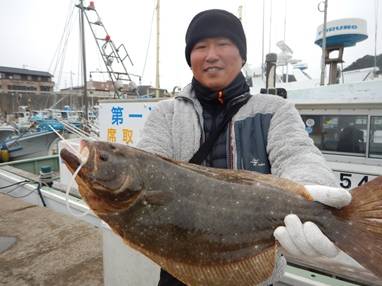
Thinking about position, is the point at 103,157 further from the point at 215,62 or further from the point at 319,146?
the point at 319,146

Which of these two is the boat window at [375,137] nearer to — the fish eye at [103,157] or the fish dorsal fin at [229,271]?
the fish dorsal fin at [229,271]

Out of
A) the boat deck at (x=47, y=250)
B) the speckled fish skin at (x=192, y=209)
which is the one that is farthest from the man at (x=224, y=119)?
the boat deck at (x=47, y=250)

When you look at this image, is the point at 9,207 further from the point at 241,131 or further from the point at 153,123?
the point at 241,131

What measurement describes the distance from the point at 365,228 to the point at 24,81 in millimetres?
74392

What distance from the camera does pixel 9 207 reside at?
6.05m

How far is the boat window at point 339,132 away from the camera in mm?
4898

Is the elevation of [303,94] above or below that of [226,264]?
above

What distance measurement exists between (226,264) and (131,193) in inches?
24.8

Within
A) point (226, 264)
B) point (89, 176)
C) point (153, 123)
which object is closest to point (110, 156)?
point (89, 176)

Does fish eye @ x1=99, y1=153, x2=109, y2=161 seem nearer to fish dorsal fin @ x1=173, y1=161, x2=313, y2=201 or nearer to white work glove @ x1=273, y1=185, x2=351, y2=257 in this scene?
fish dorsal fin @ x1=173, y1=161, x2=313, y2=201

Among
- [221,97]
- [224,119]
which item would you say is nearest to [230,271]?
[224,119]

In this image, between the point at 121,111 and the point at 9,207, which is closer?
the point at 9,207

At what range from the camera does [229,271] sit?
1584mm

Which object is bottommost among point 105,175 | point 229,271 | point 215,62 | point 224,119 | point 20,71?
point 229,271
